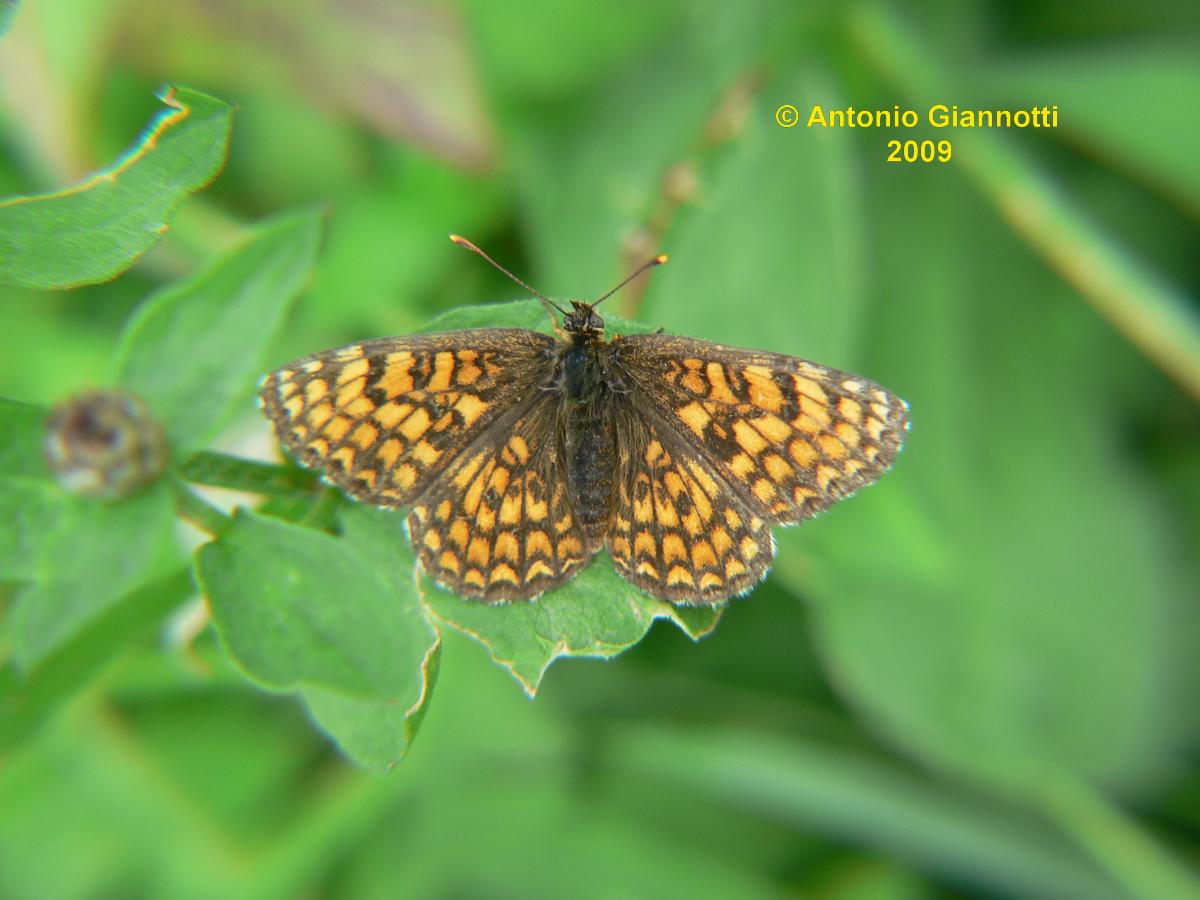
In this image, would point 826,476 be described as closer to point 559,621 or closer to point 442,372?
point 559,621

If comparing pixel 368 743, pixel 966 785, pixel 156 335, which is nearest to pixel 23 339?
pixel 156 335

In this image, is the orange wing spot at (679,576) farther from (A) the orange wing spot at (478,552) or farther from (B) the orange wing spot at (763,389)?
(B) the orange wing spot at (763,389)

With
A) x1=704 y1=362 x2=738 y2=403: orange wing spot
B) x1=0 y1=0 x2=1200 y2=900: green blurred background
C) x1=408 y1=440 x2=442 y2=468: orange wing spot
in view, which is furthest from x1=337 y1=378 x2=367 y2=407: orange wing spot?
x1=0 y1=0 x2=1200 y2=900: green blurred background

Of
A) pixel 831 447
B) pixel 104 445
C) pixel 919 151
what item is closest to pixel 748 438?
pixel 831 447

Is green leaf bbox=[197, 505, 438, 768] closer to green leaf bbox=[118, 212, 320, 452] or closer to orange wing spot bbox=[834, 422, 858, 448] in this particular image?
green leaf bbox=[118, 212, 320, 452]

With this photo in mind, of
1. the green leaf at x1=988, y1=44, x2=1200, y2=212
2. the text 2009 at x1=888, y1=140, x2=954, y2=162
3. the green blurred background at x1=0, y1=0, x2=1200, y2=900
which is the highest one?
the green leaf at x1=988, y1=44, x2=1200, y2=212

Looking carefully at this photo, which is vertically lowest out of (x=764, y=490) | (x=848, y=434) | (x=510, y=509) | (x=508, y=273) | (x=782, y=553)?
(x=782, y=553)

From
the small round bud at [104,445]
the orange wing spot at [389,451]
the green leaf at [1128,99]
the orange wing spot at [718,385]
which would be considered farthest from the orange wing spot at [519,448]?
the green leaf at [1128,99]
